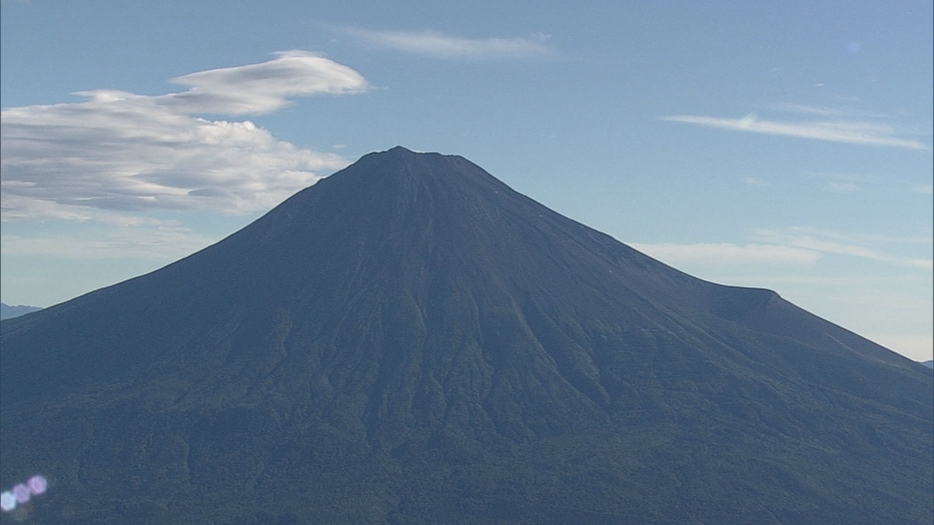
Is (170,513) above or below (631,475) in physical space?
below

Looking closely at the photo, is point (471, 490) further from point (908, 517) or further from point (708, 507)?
point (908, 517)

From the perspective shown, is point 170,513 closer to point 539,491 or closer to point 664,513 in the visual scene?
Result: point 539,491

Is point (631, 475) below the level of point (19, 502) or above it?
above

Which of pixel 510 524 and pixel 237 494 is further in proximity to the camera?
pixel 237 494

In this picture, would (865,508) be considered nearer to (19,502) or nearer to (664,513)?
(664,513)

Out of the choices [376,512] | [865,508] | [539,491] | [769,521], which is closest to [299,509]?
[376,512]

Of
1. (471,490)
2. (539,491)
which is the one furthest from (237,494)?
(539,491)

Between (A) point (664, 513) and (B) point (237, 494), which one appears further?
(B) point (237, 494)

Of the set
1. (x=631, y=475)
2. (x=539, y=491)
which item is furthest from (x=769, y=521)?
(x=539, y=491)
